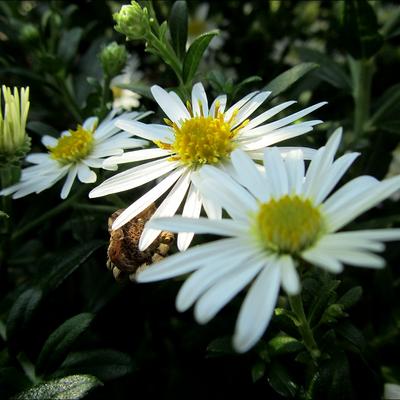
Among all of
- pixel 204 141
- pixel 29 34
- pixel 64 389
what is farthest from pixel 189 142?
pixel 29 34

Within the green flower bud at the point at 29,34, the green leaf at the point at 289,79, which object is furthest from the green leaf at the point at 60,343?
the green flower bud at the point at 29,34

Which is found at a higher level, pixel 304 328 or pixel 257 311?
pixel 257 311

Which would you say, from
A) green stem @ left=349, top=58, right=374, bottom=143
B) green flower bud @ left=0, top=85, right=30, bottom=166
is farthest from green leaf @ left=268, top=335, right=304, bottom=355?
green stem @ left=349, top=58, right=374, bottom=143

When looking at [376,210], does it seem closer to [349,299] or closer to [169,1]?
[349,299]

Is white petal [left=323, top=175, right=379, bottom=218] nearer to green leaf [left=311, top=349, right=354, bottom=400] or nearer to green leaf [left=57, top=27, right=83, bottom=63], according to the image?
green leaf [left=311, top=349, right=354, bottom=400]

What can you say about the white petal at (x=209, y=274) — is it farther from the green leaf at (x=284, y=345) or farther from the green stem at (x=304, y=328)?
the green leaf at (x=284, y=345)

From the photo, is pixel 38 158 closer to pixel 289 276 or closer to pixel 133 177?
pixel 133 177
